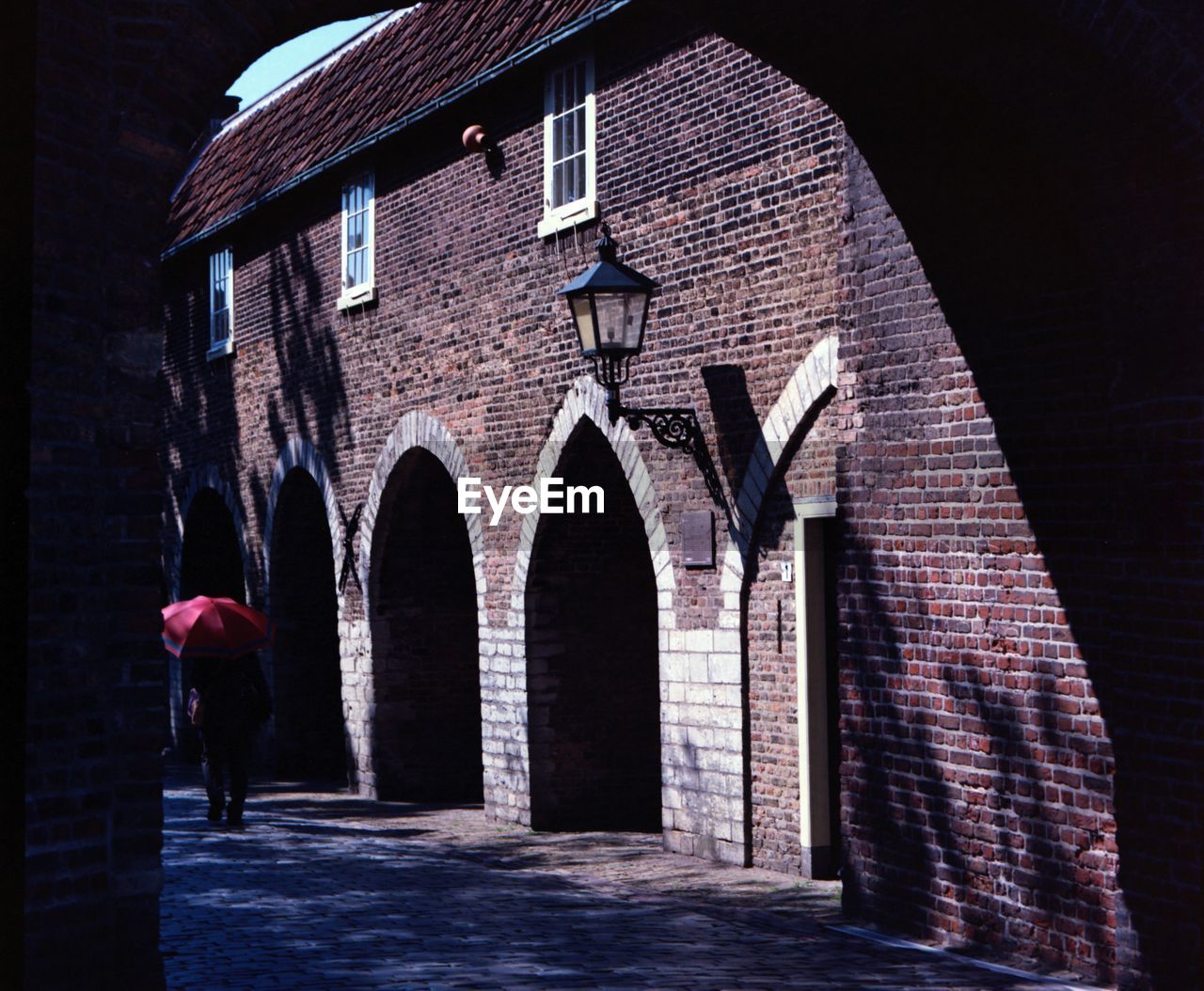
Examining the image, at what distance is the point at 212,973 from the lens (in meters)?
7.72

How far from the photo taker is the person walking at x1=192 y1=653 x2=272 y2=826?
45.6 ft

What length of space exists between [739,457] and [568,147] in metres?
3.38

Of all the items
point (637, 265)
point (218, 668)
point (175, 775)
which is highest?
point (637, 265)

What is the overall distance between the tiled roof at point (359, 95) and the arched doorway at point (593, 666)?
3679mm

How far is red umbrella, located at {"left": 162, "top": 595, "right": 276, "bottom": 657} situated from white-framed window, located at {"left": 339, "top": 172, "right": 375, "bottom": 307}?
159 inches

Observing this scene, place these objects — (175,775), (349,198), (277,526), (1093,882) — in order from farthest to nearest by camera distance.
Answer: (175,775), (277,526), (349,198), (1093,882)

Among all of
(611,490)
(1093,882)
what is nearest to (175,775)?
(611,490)

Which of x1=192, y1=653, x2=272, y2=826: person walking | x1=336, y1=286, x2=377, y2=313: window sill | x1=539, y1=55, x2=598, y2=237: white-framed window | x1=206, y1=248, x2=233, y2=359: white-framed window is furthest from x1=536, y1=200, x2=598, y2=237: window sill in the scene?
x1=206, y1=248, x2=233, y2=359: white-framed window

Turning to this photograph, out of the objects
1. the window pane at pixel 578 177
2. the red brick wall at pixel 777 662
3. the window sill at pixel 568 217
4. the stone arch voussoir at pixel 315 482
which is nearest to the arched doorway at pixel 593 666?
the window sill at pixel 568 217

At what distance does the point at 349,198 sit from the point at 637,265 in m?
5.45

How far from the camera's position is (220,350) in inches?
821

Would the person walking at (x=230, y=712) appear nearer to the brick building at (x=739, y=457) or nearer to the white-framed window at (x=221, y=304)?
the brick building at (x=739, y=457)

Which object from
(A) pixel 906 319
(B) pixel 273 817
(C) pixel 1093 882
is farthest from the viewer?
(B) pixel 273 817

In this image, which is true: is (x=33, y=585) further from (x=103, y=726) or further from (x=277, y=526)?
(x=277, y=526)
